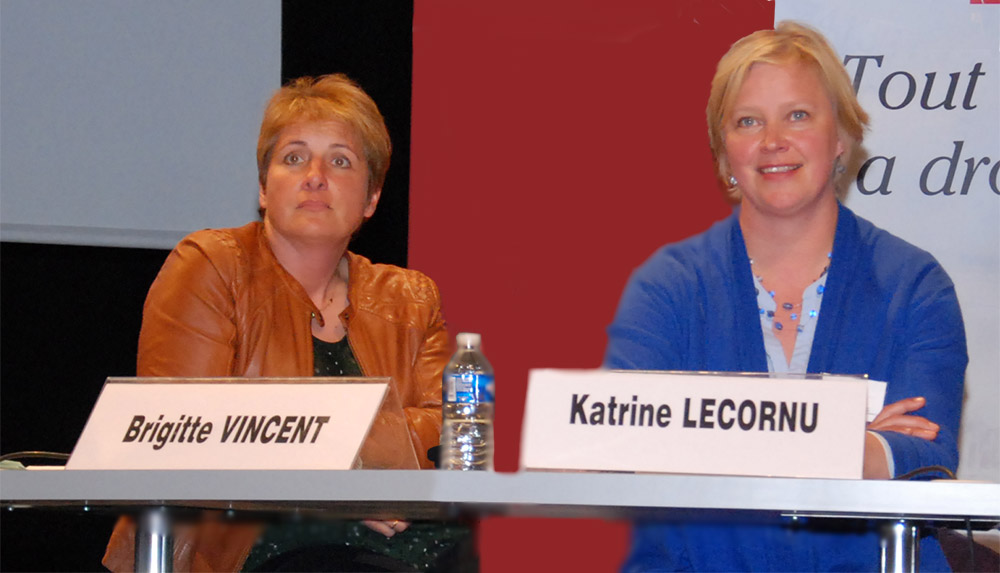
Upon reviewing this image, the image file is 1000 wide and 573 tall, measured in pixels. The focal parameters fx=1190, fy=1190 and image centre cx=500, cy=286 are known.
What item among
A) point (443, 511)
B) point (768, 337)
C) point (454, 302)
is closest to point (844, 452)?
point (443, 511)

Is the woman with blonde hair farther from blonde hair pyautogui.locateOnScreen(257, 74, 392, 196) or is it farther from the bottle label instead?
blonde hair pyautogui.locateOnScreen(257, 74, 392, 196)

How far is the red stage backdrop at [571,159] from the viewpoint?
2.83 meters

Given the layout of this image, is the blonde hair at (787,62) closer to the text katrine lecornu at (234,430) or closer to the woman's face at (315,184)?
the woman's face at (315,184)

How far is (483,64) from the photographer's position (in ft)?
9.43

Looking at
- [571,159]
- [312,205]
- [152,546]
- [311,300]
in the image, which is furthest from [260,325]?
→ [571,159]

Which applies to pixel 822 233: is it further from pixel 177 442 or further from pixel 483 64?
pixel 177 442

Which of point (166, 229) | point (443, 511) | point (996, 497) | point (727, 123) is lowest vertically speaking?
point (443, 511)

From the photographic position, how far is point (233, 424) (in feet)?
5.34

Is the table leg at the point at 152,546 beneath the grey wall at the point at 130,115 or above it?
beneath

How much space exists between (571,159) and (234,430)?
4.64 ft

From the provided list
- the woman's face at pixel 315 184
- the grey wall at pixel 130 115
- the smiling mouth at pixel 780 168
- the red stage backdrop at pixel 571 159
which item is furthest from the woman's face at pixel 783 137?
the grey wall at pixel 130 115

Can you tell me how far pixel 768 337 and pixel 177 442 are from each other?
1.15 m

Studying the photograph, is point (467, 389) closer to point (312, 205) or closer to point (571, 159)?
point (312, 205)

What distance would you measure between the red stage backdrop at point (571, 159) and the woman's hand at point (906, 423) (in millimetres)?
1004
